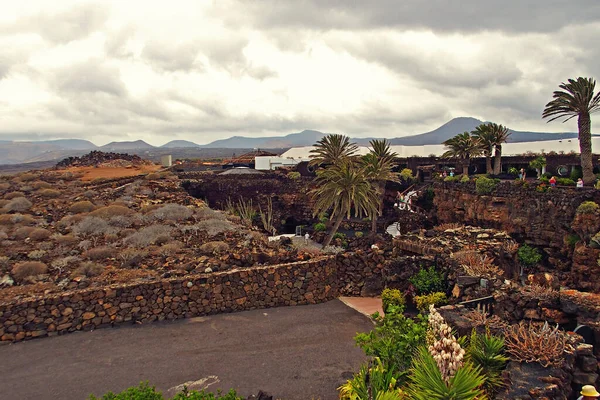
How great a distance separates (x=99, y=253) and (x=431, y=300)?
489 inches

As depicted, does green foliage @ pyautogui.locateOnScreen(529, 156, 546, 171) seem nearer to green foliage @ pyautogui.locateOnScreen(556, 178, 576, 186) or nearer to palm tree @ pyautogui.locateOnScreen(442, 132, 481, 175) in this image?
palm tree @ pyautogui.locateOnScreen(442, 132, 481, 175)

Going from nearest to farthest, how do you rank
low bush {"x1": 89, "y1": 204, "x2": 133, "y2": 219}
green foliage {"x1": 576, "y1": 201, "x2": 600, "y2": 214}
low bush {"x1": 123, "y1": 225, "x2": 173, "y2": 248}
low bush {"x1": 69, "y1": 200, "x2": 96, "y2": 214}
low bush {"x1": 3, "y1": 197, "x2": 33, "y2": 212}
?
low bush {"x1": 123, "y1": 225, "x2": 173, "y2": 248}, low bush {"x1": 89, "y1": 204, "x2": 133, "y2": 219}, green foliage {"x1": 576, "y1": 201, "x2": 600, "y2": 214}, low bush {"x1": 3, "y1": 197, "x2": 33, "y2": 212}, low bush {"x1": 69, "y1": 200, "x2": 96, "y2": 214}

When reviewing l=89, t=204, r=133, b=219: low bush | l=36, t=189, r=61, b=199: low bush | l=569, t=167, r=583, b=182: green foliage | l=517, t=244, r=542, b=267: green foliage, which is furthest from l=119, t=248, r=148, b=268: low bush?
l=569, t=167, r=583, b=182: green foliage

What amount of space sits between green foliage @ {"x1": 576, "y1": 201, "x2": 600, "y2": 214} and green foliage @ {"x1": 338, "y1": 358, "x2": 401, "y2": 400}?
22.4 m

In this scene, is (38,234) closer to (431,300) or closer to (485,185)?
(431,300)

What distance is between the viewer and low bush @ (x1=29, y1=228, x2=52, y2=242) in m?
18.2

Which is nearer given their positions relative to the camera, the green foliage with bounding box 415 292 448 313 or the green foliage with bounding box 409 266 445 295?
the green foliage with bounding box 415 292 448 313

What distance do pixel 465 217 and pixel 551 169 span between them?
9.50m

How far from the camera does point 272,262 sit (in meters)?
13.9

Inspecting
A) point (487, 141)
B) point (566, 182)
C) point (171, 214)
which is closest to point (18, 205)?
point (171, 214)

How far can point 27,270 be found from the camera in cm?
1399

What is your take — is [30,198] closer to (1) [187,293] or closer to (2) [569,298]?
(1) [187,293]

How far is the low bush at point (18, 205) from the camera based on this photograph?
23.5 metres

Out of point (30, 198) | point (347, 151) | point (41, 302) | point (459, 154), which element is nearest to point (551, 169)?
point (459, 154)
